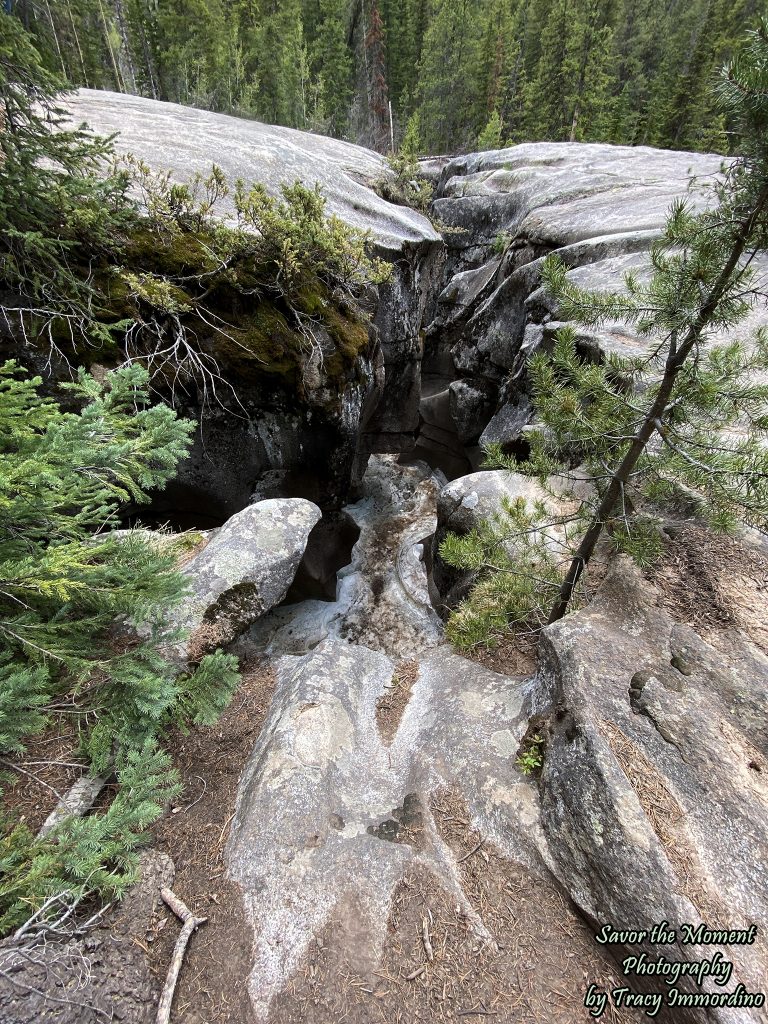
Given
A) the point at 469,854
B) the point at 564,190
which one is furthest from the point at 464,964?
the point at 564,190

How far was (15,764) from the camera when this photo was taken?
9.00 ft

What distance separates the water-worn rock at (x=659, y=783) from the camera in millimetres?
2289

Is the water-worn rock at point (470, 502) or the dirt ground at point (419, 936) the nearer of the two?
the dirt ground at point (419, 936)

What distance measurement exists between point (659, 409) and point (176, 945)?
4565 millimetres

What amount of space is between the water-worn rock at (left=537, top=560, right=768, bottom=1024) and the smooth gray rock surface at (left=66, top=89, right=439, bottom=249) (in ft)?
26.6

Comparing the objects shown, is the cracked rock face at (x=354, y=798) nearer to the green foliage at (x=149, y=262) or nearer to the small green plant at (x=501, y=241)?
the green foliage at (x=149, y=262)

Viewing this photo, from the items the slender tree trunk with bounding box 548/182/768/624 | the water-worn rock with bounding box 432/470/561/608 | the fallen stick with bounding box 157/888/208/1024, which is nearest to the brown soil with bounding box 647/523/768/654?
the slender tree trunk with bounding box 548/182/768/624

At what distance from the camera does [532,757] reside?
3387 mm

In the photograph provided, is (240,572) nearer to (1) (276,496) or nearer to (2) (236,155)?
(1) (276,496)

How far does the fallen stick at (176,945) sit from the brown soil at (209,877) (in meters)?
0.05

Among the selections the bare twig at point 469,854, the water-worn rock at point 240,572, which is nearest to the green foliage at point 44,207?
the water-worn rock at point 240,572

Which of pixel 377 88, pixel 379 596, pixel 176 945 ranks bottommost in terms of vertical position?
pixel 379 596

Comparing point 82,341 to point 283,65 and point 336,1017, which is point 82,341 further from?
point 283,65

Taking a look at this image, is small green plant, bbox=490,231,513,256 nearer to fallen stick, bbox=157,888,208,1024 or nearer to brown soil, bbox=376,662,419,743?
brown soil, bbox=376,662,419,743
